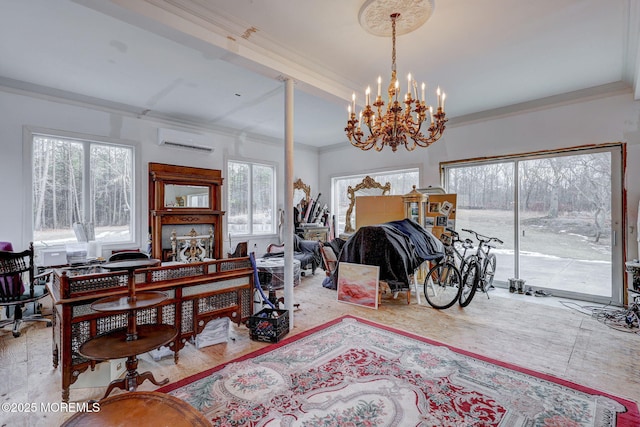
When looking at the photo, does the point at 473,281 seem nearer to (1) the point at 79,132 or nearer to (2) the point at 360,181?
(2) the point at 360,181

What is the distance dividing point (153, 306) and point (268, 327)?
3.95 ft

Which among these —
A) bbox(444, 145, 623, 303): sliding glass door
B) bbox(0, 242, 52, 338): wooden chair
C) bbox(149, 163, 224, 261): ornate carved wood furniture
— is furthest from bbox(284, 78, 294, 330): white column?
bbox(444, 145, 623, 303): sliding glass door

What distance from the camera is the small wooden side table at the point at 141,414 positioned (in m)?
1.11

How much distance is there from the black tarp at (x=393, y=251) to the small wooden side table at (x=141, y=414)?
10.2ft

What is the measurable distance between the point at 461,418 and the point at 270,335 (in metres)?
1.76

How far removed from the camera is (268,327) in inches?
116

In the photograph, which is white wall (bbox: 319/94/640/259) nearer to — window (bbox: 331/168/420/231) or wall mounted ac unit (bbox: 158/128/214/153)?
window (bbox: 331/168/420/231)

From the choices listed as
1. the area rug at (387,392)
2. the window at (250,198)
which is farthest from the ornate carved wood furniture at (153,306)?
the window at (250,198)

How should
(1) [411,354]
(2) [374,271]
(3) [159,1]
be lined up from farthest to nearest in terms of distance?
(2) [374,271] < (1) [411,354] < (3) [159,1]

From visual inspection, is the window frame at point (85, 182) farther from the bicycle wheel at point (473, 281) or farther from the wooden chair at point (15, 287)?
the bicycle wheel at point (473, 281)

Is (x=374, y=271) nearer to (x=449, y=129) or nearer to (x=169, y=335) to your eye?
(x=169, y=335)

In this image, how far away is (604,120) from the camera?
4133 mm

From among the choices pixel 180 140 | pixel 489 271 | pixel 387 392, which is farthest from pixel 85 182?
pixel 489 271

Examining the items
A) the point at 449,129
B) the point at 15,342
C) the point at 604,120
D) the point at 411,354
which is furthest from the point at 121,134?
the point at 604,120
